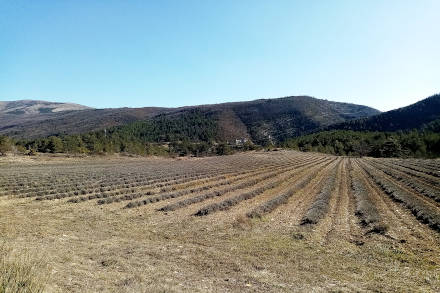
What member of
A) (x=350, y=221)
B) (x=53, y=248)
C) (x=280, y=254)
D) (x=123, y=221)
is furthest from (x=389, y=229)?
(x=53, y=248)

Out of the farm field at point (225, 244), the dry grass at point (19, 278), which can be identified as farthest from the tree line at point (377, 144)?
the dry grass at point (19, 278)

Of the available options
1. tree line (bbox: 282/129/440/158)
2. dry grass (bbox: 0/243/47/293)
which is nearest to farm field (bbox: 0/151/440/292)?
dry grass (bbox: 0/243/47/293)

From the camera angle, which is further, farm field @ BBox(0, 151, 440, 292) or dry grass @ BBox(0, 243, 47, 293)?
farm field @ BBox(0, 151, 440, 292)

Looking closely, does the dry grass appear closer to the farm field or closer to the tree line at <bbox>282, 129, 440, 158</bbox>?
the farm field

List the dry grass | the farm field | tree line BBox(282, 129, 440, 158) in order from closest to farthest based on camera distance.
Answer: the dry grass < the farm field < tree line BBox(282, 129, 440, 158)

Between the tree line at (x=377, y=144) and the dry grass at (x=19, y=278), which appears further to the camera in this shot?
the tree line at (x=377, y=144)

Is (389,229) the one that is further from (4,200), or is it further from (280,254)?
(4,200)

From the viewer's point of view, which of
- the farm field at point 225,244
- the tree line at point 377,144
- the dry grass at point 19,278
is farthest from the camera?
the tree line at point 377,144

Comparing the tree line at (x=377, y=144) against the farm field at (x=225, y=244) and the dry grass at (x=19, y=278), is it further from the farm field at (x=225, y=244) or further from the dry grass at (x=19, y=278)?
the dry grass at (x=19, y=278)

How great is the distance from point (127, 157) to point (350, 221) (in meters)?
108

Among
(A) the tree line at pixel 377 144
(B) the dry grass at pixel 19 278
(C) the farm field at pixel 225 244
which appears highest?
(A) the tree line at pixel 377 144

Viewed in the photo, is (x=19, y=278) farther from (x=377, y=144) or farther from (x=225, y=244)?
(x=377, y=144)

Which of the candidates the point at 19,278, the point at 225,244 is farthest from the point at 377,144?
the point at 19,278

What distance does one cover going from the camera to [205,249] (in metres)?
12.5
